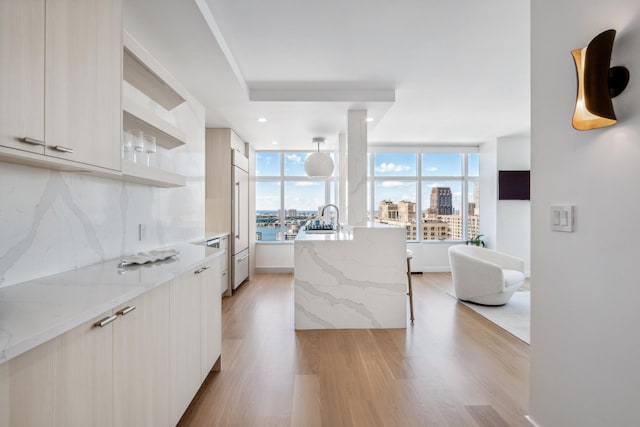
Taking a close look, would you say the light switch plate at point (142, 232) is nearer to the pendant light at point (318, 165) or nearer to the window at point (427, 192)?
the pendant light at point (318, 165)

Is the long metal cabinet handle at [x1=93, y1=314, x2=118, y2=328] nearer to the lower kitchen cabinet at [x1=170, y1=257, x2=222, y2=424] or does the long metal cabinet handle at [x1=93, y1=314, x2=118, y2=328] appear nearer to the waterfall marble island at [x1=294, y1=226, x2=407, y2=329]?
the lower kitchen cabinet at [x1=170, y1=257, x2=222, y2=424]

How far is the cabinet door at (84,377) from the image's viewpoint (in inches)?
35.4

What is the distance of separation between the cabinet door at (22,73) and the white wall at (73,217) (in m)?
0.38

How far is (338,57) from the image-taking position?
283cm

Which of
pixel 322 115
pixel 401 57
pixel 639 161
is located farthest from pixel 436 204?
pixel 639 161

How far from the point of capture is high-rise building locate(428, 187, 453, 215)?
651 cm

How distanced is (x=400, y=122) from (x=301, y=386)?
404 centimetres

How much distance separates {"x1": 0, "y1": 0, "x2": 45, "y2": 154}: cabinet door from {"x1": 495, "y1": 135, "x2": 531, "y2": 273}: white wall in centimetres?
643

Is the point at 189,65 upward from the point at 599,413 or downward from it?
upward

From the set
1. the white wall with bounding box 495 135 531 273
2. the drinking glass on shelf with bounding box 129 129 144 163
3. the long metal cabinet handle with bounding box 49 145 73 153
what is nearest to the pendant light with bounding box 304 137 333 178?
the drinking glass on shelf with bounding box 129 129 144 163

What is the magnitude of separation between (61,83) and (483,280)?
4.34 m

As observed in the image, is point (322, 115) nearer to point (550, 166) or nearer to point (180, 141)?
point (180, 141)

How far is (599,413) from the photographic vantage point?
1257mm

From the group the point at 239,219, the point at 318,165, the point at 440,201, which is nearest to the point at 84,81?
the point at 318,165
